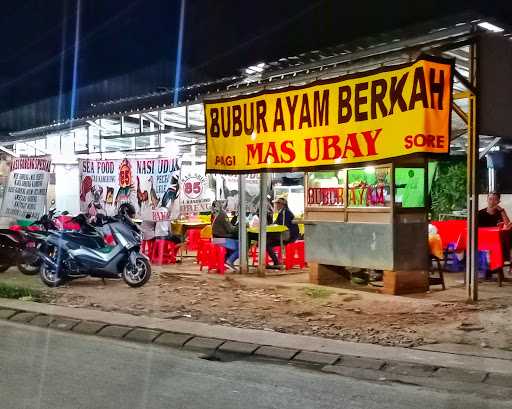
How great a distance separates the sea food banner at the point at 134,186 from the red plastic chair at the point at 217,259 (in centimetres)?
142

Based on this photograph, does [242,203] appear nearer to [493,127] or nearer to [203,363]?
[493,127]

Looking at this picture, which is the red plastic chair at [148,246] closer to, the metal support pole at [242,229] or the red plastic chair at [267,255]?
the red plastic chair at [267,255]

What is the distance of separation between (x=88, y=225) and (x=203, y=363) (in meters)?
6.09

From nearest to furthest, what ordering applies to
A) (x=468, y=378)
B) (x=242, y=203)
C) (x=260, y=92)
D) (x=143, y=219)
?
1. (x=468, y=378)
2. (x=260, y=92)
3. (x=242, y=203)
4. (x=143, y=219)

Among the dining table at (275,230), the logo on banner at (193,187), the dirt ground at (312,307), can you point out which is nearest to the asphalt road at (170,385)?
the dirt ground at (312,307)

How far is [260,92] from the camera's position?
11.1 metres

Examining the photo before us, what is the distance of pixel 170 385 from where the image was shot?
5.71 m

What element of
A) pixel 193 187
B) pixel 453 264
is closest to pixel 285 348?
pixel 453 264

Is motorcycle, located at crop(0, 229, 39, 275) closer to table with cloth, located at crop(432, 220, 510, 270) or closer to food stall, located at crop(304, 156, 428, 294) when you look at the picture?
food stall, located at crop(304, 156, 428, 294)

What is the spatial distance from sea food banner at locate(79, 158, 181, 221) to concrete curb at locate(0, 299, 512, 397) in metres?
4.82

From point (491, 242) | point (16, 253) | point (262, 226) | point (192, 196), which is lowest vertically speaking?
point (16, 253)

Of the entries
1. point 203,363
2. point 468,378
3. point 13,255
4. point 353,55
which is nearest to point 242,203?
point 353,55

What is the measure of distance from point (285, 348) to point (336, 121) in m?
4.23

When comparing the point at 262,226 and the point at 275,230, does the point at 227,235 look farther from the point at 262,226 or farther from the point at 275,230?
the point at 262,226
